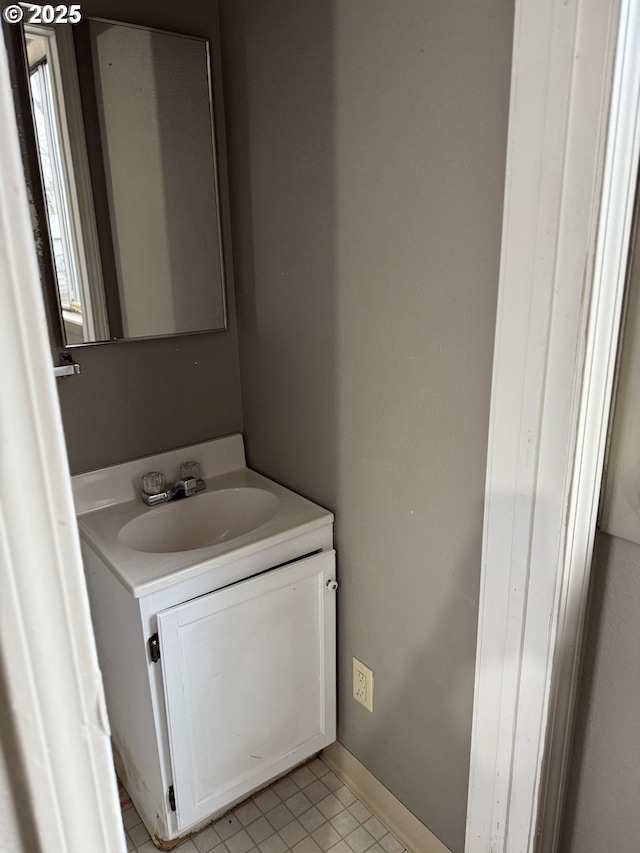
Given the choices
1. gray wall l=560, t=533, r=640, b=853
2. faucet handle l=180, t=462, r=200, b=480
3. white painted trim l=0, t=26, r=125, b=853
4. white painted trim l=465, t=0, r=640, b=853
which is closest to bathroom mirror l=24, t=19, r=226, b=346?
faucet handle l=180, t=462, r=200, b=480

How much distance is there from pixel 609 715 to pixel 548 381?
563 millimetres

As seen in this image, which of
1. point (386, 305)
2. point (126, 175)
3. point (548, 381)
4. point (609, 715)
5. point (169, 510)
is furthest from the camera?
point (169, 510)

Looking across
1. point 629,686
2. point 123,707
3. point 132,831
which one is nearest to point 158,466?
point 123,707

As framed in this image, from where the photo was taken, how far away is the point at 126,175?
148 centimetres

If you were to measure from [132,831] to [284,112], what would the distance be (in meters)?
1.68

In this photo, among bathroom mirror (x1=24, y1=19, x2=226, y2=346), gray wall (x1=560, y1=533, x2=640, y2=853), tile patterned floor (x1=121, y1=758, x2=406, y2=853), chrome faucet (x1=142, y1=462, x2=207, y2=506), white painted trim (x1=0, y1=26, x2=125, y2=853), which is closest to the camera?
white painted trim (x1=0, y1=26, x2=125, y2=853)

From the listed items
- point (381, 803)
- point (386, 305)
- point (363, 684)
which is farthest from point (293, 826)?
point (386, 305)

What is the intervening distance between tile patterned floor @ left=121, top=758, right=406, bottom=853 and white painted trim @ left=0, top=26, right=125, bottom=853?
1.31 m

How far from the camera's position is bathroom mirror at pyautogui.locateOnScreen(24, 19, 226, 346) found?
1.38m

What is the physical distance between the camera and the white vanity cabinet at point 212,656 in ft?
4.27

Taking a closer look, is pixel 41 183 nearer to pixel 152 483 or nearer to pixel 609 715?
pixel 152 483

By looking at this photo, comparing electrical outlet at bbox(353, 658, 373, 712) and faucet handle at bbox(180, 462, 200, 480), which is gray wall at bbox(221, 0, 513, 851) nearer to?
electrical outlet at bbox(353, 658, 373, 712)

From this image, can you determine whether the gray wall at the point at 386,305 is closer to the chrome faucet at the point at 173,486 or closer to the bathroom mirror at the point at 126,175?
the bathroom mirror at the point at 126,175

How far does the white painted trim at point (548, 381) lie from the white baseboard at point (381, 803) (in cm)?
31
